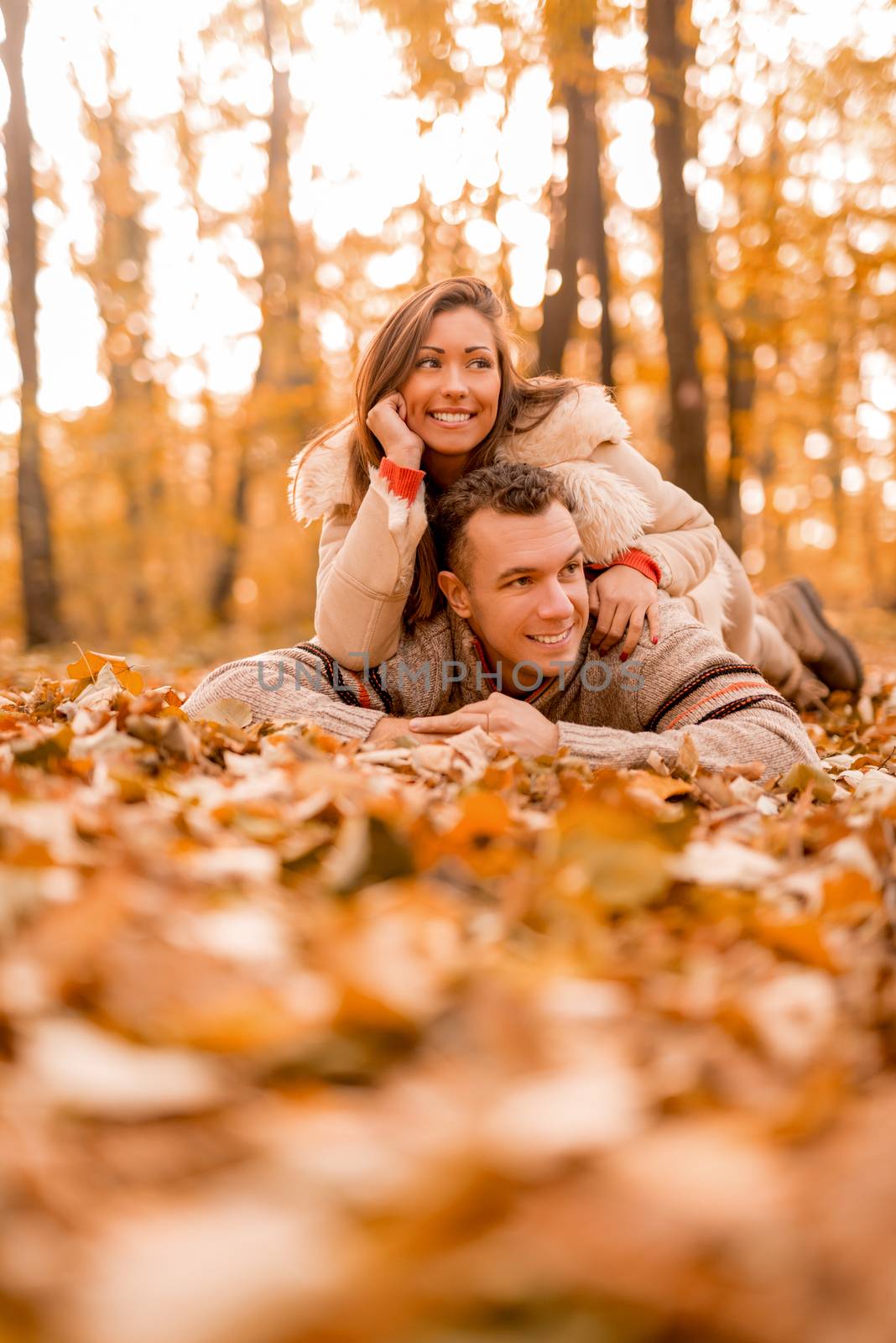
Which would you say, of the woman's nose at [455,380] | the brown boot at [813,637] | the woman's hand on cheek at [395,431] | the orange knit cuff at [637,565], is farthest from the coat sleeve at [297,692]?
the brown boot at [813,637]

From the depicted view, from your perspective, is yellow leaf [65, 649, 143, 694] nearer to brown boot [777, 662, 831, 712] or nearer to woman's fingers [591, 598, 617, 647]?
woman's fingers [591, 598, 617, 647]

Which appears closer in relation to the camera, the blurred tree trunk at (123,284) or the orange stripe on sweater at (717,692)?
the orange stripe on sweater at (717,692)

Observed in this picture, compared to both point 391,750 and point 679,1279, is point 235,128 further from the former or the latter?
point 679,1279

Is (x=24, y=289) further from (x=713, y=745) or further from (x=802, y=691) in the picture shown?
(x=713, y=745)

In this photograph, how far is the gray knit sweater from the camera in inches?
104

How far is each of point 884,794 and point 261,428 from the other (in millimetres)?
11063

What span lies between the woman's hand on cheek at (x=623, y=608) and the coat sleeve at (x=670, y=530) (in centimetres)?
27

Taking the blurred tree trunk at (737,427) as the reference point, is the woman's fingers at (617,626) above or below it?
below

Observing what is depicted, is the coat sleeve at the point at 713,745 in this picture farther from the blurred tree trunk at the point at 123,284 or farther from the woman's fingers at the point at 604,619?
the blurred tree trunk at the point at 123,284

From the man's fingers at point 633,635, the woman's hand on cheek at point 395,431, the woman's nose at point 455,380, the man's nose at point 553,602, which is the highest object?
the woman's nose at point 455,380

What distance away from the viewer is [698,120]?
1018cm

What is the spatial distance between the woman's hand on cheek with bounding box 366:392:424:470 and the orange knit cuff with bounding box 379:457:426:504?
0.12ft

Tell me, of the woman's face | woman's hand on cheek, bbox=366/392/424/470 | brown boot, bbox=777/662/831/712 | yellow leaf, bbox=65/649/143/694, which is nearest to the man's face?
woman's hand on cheek, bbox=366/392/424/470

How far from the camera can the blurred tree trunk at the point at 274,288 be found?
1263 cm
